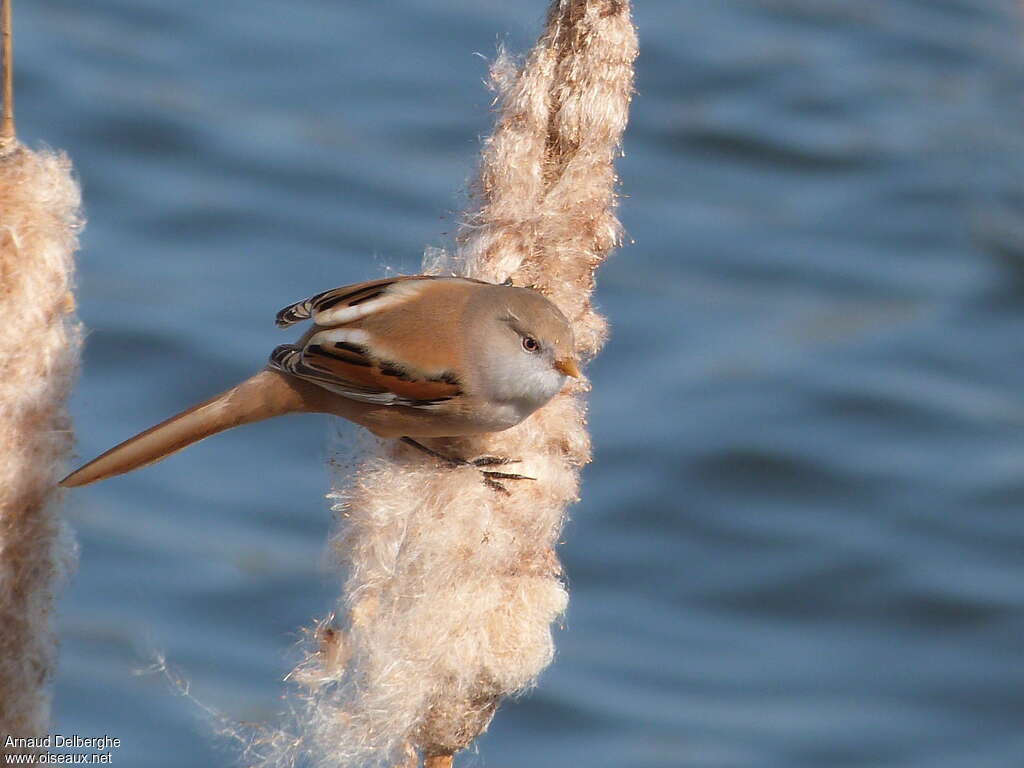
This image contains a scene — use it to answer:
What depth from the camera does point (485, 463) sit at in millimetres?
3102

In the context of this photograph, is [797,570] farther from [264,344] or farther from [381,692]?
[381,692]

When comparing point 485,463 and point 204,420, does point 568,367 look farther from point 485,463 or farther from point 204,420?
point 204,420

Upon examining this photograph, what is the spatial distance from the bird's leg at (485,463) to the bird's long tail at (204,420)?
21.2 inches

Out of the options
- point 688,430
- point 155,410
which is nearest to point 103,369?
point 155,410

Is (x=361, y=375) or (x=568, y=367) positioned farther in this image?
(x=361, y=375)

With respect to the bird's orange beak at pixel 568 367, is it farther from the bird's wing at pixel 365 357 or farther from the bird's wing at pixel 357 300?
the bird's wing at pixel 357 300

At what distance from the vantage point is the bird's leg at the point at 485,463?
289 cm

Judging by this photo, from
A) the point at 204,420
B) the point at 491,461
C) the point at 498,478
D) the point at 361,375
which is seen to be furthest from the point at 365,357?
the point at 498,478

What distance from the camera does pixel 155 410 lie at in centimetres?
832

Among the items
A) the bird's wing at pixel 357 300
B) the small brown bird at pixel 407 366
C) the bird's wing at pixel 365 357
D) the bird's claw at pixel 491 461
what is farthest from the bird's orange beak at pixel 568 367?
the bird's wing at pixel 357 300

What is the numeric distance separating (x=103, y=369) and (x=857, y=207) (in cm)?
518

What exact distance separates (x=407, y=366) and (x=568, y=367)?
525 millimetres

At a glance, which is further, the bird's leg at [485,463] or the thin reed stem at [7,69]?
the bird's leg at [485,463]

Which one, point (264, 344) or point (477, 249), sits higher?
point (264, 344)
